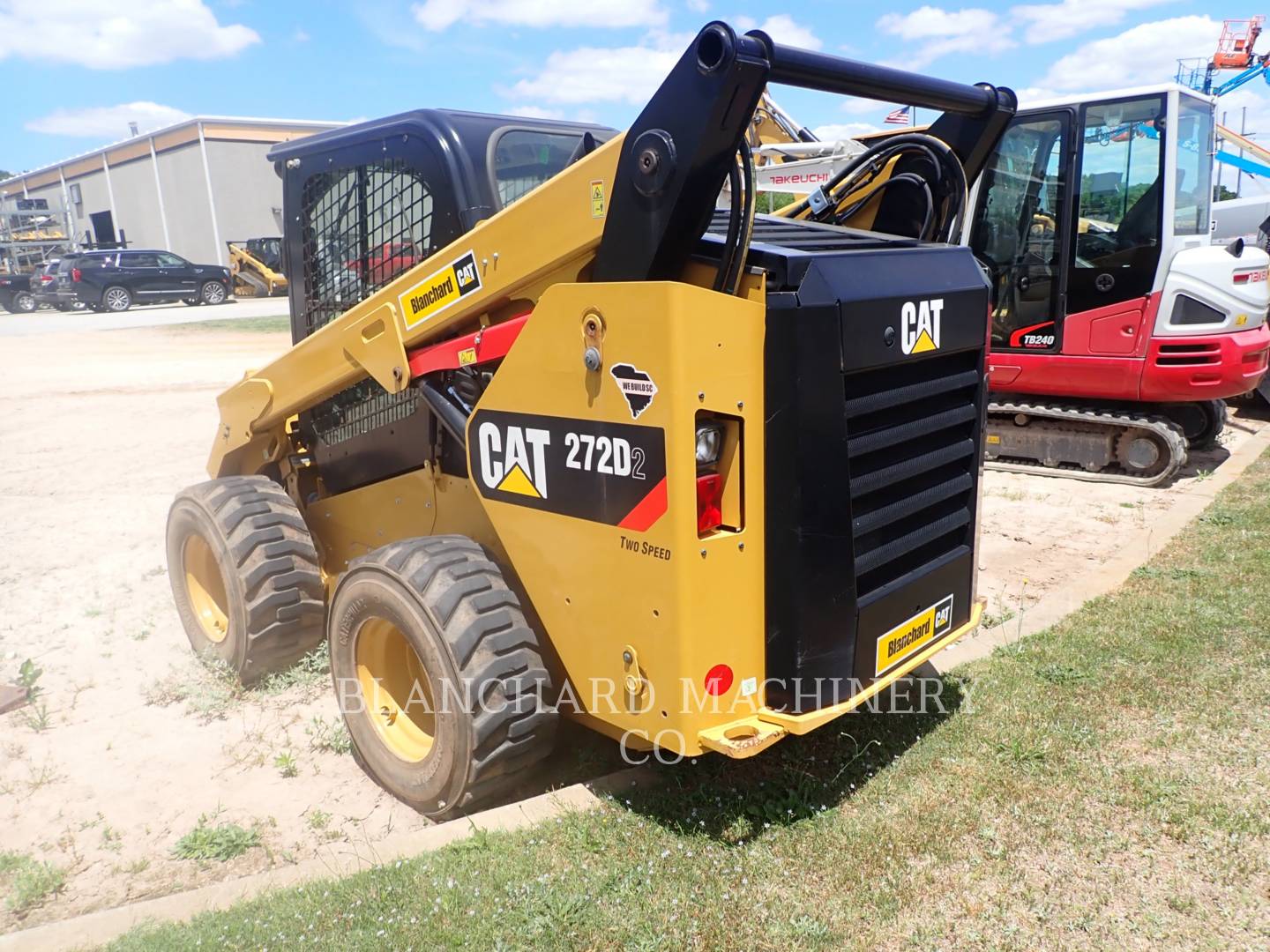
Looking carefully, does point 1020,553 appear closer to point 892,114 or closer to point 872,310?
point 872,310

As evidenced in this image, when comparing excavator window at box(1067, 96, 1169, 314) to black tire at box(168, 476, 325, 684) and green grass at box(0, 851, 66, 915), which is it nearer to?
black tire at box(168, 476, 325, 684)

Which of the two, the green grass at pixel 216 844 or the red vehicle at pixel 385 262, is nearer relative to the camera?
the green grass at pixel 216 844

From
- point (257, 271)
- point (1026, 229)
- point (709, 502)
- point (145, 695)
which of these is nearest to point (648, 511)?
point (709, 502)

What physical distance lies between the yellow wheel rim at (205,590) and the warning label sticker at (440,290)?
2110 millimetres

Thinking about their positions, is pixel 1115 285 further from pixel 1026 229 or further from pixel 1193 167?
pixel 1193 167

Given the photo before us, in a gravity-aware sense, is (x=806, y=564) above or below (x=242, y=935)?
above

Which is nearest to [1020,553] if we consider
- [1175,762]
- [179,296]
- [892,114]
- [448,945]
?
[1175,762]

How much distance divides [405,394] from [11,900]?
7.31 ft

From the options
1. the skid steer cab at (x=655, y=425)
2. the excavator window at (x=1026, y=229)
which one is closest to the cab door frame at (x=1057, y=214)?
the excavator window at (x=1026, y=229)

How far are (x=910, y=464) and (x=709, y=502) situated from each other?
756mm

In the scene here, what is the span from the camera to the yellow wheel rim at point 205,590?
485 cm

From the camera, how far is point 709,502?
9.17 ft

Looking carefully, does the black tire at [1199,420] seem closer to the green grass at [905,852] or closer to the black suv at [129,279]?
the green grass at [905,852]

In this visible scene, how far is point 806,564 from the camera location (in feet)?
9.28
